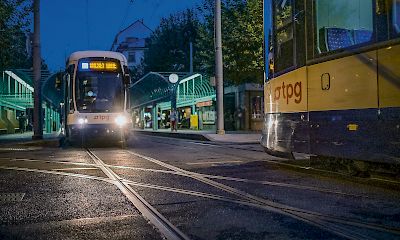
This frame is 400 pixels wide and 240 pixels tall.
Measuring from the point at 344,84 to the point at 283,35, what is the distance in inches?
98.0

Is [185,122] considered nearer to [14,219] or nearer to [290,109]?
[290,109]

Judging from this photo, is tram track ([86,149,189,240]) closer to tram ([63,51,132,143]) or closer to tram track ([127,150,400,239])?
tram track ([127,150,400,239])

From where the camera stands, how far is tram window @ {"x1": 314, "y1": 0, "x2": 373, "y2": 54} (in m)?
7.13

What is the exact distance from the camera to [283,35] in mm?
9625

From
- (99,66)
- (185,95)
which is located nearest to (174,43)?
(185,95)

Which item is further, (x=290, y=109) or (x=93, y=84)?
(x=93, y=84)

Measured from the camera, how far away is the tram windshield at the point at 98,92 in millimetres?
18234

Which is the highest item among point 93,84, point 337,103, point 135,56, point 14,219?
point 135,56

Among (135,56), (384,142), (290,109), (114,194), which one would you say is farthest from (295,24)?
(135,56)

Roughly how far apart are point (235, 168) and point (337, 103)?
Result: 3612mm

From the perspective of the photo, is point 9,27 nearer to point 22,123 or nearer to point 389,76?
point 389,76

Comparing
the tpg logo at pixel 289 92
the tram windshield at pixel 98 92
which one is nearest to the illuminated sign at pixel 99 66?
the tram windshield at pixel 98 92

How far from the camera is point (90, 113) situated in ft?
59.2

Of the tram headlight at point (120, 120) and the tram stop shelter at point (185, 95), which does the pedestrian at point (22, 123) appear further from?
the tram headlight at point (120, 120)
